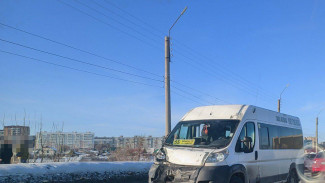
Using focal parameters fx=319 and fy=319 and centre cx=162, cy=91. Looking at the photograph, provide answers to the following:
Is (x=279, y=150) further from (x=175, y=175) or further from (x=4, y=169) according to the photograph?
(x=4, y=169)

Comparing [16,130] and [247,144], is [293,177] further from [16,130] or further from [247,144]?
[16,130]

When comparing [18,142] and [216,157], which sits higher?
[18,142]

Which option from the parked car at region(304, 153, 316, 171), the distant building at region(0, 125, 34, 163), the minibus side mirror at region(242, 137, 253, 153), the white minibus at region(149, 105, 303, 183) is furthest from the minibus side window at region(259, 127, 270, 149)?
the parked car at region(304, 153, 316, 171)

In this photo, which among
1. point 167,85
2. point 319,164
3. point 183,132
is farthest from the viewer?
point 319,164

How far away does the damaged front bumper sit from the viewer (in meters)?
6.93

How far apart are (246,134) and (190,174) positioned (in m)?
2.10

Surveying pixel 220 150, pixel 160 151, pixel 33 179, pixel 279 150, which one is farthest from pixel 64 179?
pixel 279 150

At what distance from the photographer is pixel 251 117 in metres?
8.69

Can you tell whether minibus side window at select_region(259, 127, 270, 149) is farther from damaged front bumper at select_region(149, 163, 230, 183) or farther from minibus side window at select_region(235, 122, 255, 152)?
damaged front bumper at select_region(149, 163, 230, 183)

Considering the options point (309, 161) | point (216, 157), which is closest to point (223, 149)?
point (216, 157)

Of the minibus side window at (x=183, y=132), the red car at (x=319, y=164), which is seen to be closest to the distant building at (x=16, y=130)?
the minibus side window at (x=183, y=132)

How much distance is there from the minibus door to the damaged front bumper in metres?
0.84

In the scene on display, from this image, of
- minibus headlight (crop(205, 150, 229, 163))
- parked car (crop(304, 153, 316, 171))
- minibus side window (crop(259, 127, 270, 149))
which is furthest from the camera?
parked car (crop(304, 153, 316, 171))

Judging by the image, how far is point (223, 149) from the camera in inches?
288
